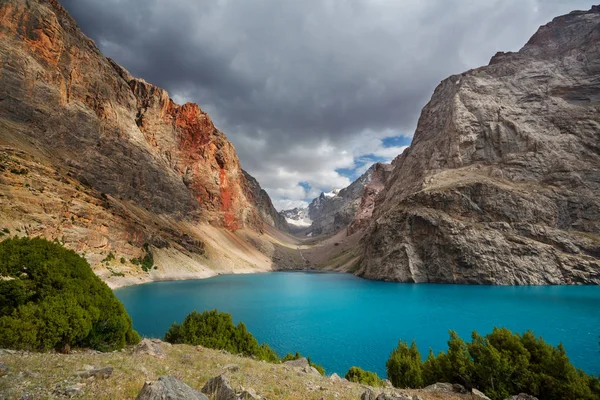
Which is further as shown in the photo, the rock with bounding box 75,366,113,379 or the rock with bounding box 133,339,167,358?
the rock with bounding box 133,339,167,358

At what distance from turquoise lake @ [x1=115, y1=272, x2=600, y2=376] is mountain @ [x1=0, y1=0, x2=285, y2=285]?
68.8 feet

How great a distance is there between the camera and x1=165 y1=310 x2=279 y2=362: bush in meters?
17.7

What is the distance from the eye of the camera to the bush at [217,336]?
58.2 feet

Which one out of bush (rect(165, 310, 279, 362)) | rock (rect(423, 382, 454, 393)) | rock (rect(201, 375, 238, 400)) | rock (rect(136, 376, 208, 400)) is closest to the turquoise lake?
bush (rect(165, 310, 279, 362))

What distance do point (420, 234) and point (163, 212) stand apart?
9338 centimetres

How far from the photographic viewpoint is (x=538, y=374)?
11633 millimetres

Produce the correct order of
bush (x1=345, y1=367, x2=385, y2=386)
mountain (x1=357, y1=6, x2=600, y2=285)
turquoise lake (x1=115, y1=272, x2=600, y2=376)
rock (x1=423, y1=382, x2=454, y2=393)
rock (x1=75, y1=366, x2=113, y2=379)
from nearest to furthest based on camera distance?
rock (x1=75, y1=366, x2=113, y2=379) < rock (x1=423, y1=382, x2=454, y2=393) < bush (x1=345, y1=367, x2=385, y2=386) < turquoise lake (x1=115, y1=272, x2=600, y2=376) < mountain (x1=357, y1=6, x2=600, y2=285)

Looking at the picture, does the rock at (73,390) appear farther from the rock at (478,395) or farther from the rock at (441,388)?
the rock at (478,395)

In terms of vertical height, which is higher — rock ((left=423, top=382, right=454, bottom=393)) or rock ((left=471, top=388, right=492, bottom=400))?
rock ((left=471, top=388, right=492, bottom=400))

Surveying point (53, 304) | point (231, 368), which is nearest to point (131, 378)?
point (231, 368)

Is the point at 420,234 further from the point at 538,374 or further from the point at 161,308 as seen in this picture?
the point at 538,374

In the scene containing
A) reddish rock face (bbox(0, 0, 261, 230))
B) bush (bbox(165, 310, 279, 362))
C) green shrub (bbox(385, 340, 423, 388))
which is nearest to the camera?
green shrub (bbox(385, 340, 423, 388))

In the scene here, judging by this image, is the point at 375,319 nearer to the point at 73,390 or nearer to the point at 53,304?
the point at 53,304

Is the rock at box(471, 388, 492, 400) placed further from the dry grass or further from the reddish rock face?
the reddish rock face
